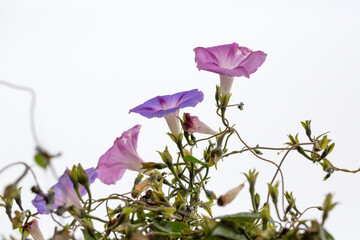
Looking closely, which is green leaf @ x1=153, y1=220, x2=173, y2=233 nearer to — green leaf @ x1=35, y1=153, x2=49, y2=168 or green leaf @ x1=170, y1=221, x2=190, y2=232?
green leaf @ x1=170, y1=221, x2=190, y2=232

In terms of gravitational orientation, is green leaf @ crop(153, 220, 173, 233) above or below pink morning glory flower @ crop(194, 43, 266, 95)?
below

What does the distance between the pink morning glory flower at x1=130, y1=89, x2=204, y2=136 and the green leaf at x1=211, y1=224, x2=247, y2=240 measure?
176mm

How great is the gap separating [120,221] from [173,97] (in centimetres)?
19

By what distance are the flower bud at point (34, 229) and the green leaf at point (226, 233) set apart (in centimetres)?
26

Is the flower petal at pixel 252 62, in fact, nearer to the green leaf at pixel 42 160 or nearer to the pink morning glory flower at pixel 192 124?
the pink morning glory flower at pixel 192 124

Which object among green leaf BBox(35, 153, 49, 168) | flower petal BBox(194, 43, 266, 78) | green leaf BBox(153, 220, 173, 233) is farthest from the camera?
flower petal BBox(194, 43, 266, 78)

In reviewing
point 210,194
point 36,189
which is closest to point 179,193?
point 210,194

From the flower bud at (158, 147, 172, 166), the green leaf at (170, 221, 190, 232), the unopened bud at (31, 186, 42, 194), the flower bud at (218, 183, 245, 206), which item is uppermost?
the unopened bud at (31, 186, 42, 194)

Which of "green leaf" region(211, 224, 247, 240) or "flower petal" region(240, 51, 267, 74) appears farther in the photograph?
"flower petal" region(240, 51, 267, 74)

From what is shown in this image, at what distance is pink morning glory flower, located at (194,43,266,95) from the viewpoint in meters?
0.61

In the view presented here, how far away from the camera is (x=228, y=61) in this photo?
2.14ft

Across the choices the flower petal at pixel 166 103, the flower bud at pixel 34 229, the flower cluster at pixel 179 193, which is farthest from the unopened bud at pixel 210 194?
the flower bud at pixel 34 229

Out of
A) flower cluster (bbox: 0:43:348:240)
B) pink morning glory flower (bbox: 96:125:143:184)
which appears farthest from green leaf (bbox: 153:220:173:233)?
pink morning glory flower (bbox: 96:125:143:184)

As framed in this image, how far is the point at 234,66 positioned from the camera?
25.7 inches
